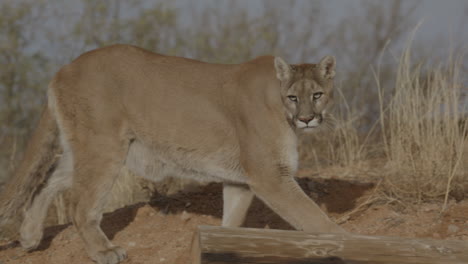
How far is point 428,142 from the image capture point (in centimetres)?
544

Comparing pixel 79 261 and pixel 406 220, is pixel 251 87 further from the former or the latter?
pixel 79 261

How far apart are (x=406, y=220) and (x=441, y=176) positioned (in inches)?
26.3

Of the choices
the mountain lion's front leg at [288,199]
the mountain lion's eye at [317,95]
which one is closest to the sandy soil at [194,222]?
the mountain lion's front leg at [288,199]

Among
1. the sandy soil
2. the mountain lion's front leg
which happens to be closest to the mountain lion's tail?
the sandy soil

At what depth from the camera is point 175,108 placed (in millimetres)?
4914

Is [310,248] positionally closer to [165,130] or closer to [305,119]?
[305,119]

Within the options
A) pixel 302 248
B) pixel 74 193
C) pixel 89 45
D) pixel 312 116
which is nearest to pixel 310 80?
pixel 312 116

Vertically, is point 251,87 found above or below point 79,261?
above

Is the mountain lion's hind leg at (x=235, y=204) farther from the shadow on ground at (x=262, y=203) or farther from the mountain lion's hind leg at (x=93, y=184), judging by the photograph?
the mountain lion's hind leg at (x=93, y=184)

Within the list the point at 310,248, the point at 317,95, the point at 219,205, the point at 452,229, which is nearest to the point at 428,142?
the point at 452,229

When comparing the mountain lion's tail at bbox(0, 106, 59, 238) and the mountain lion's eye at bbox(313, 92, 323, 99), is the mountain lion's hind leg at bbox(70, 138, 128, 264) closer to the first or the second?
the mountain lion's tail at bbox(0, 106, 59, 238)

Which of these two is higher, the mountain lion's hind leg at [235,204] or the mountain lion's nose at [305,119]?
the mountain lion's nose at [305,119]

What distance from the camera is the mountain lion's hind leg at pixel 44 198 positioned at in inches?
200

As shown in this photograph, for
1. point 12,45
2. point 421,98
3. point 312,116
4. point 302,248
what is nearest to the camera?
point 302,248
